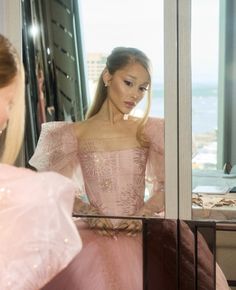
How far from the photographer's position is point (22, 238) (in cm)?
84

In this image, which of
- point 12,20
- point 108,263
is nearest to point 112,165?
point 108,263

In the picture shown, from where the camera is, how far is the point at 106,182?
114 cm

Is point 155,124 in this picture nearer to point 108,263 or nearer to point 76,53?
point 76,53

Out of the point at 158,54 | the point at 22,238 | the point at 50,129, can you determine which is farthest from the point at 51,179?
the point at 158,54

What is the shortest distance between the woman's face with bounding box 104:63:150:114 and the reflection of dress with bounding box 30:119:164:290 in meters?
0.07

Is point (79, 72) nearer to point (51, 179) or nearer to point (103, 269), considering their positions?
point (51, 179)

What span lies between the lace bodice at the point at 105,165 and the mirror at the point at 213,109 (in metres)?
0.09

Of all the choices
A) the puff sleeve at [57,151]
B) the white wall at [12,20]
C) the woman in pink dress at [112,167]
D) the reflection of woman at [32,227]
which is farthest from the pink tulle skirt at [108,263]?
the white wall at [12,20]

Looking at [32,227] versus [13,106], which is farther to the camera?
[13,106]

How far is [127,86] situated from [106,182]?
0.75 ft

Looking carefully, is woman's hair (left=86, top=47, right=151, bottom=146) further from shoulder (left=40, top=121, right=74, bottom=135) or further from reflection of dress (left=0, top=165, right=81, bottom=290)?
reflection of dress (left=0, top=165, right=81, bottom=290)

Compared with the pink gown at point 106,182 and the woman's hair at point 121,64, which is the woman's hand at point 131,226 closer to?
the pink gown at point 106,182

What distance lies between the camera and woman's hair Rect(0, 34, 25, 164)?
943mm

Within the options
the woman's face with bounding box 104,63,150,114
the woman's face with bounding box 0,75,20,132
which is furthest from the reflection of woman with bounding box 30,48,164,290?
the woman's face with bounding box 0,75,20,132
